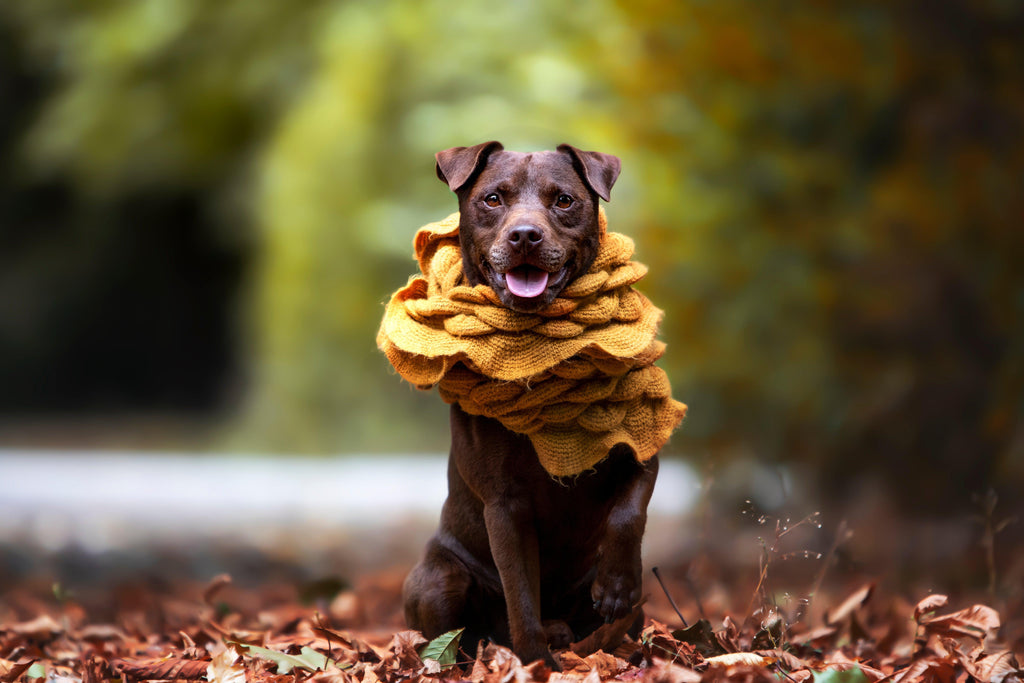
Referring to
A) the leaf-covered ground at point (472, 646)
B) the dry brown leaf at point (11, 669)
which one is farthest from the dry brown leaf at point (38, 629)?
the dry brown leaf at point (11, 669)

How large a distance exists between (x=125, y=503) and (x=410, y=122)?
4319 mm

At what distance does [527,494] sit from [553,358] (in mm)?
465

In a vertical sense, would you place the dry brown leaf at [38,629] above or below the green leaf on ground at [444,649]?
below

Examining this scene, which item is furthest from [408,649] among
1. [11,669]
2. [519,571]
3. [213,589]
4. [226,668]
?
[213,589]

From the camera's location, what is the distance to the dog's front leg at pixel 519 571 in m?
3.41

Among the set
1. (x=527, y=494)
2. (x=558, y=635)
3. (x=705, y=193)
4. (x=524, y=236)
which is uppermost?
(x=705, y=193)

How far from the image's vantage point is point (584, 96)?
26.6ft

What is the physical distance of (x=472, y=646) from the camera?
376 cm

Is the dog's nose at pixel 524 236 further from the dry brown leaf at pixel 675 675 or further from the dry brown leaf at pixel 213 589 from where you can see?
the dry brown leaf at pixel 213 589

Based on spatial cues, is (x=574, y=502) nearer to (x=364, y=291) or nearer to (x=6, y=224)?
(x=364, y=291)

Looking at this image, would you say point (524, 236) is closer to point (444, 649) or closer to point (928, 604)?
point (444, 649)

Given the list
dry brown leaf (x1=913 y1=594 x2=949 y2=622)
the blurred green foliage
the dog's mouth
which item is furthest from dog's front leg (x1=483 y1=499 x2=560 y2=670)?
the blurred green foliage

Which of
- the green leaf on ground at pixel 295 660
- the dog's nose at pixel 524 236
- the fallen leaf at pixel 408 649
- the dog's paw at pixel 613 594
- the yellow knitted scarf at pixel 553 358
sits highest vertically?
the dog's nose at pixel 524 236

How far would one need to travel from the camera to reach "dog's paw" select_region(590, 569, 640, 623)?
3.35 metres
